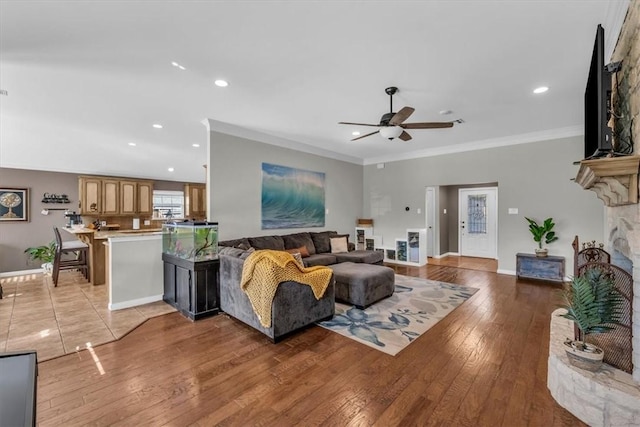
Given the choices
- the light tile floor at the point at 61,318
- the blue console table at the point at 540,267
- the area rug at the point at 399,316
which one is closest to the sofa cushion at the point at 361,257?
the area rug at the point at 399,316

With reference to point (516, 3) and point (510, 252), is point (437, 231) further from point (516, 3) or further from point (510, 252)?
point (516, 3)

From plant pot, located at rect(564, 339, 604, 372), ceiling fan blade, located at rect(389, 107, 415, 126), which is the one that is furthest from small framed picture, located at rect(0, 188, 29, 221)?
plant pot, located at rect(564, 339, 604, 372)

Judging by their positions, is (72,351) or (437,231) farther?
(437,231)

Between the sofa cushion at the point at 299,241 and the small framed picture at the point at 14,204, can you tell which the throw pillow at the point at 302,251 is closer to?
the sofa cushion at the point at 299,241

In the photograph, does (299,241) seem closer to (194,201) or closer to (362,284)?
(362,284)

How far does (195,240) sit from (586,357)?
12.7 ft

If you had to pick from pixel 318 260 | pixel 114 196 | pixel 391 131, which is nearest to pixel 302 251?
pixel 318 260

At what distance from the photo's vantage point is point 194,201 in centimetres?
826

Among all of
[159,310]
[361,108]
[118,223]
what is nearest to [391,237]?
[361,108]

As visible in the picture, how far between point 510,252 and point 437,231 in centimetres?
209

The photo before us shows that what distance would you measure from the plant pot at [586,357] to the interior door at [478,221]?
6.27 meters

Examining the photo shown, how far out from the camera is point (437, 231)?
25.2ft

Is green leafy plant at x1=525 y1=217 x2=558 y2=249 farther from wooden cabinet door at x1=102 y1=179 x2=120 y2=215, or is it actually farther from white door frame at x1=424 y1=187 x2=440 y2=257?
wooden cabinet door at x1=102 y1=179 x2=120 y2=215

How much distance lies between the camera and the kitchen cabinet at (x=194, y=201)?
822 centimetres
